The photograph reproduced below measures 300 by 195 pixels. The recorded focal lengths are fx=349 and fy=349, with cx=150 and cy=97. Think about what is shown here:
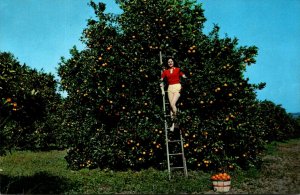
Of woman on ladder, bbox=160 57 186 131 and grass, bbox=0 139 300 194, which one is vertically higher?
woman on ladder, bbox=160 57 186 131

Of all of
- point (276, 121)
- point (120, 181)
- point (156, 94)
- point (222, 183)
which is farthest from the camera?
point (276, 121)

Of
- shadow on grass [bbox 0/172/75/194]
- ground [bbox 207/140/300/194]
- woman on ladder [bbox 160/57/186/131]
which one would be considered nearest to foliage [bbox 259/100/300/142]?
ground [bbox 207/140/300/194]

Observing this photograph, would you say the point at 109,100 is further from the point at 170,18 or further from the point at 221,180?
the point at 221,180

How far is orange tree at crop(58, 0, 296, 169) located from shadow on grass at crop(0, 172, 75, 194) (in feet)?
7.87

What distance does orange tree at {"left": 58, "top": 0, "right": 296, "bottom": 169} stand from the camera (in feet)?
41.8

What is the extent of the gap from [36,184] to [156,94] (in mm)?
5233

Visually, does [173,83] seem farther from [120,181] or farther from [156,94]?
[120,181]

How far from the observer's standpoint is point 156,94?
512 inches

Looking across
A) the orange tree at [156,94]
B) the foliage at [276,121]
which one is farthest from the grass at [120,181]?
the foliage at [276,121]

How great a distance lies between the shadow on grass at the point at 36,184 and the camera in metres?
9.34

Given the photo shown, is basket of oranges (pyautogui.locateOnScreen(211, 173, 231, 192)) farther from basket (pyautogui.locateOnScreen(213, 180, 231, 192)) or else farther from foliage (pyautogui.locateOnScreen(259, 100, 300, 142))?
foliage (pyautogui.locateOnScreen(259, 100, 300, 142))

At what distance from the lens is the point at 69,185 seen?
1066 cm

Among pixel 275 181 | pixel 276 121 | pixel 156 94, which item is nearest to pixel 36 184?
pixel 156 94

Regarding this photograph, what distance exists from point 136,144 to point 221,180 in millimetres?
4024
